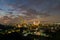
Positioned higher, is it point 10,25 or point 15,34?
point 10,25

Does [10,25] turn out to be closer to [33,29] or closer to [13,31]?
[13,31]

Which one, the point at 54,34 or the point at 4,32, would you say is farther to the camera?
the point at 4,32

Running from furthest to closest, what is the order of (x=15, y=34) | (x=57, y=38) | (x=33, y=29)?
(x=15, y=34), (x=33, y=29), (x=57, y=38)

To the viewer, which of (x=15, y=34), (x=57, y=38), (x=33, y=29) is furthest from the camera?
(x=15, y=34)

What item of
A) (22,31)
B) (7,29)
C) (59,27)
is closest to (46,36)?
(59,27)

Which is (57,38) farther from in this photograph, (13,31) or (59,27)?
(13,31)

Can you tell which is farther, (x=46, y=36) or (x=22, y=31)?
(x=22, y=31)

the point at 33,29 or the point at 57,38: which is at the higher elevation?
the point at 33,29

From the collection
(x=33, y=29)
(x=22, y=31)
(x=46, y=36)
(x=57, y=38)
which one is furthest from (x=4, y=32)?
(x=57, y=38)
